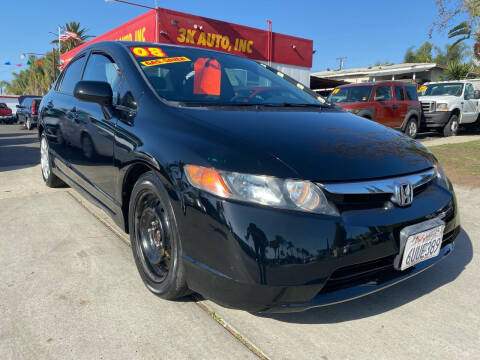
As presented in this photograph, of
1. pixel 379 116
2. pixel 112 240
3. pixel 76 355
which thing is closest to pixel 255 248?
pixel 76 355

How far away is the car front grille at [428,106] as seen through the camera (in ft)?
37.7

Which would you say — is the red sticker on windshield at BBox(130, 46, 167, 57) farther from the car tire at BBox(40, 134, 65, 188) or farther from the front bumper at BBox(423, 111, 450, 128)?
the front bumper at BBox(423, 111, 450, 128)

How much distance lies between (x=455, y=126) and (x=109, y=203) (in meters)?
12.2

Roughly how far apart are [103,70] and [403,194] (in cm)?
244

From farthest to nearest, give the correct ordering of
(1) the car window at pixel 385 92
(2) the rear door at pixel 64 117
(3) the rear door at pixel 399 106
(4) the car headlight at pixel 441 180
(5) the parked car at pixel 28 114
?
(5) the parked car at pixel 28 114 → (3) the rear door at pixel 399 106 → (1) the car window at pixel 385 92 → (2) the rear door at pixel 64 117 → (4) the car headlight at pixel 441 180

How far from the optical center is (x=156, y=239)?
2234mm

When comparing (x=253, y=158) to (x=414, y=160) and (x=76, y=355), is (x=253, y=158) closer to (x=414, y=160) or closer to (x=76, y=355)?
(x=414, y=160)

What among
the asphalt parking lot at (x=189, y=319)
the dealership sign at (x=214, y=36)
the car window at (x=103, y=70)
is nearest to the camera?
the asphalt parking lot at (x=189, y=319)

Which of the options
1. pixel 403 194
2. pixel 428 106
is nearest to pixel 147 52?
pixel 403 194

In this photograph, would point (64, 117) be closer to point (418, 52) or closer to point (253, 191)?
point (253, 191)

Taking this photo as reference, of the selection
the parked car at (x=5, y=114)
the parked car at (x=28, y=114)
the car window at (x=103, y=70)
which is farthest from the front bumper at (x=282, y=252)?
the parked car at (x=5, y=114)

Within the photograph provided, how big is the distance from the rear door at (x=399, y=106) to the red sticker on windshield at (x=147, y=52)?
8.41m

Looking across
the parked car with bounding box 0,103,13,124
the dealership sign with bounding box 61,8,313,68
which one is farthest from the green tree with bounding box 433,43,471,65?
the parked car with bounding box 0,103,13,124

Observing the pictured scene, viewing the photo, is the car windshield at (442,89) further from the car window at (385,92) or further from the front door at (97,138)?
the front door at (97,138)
